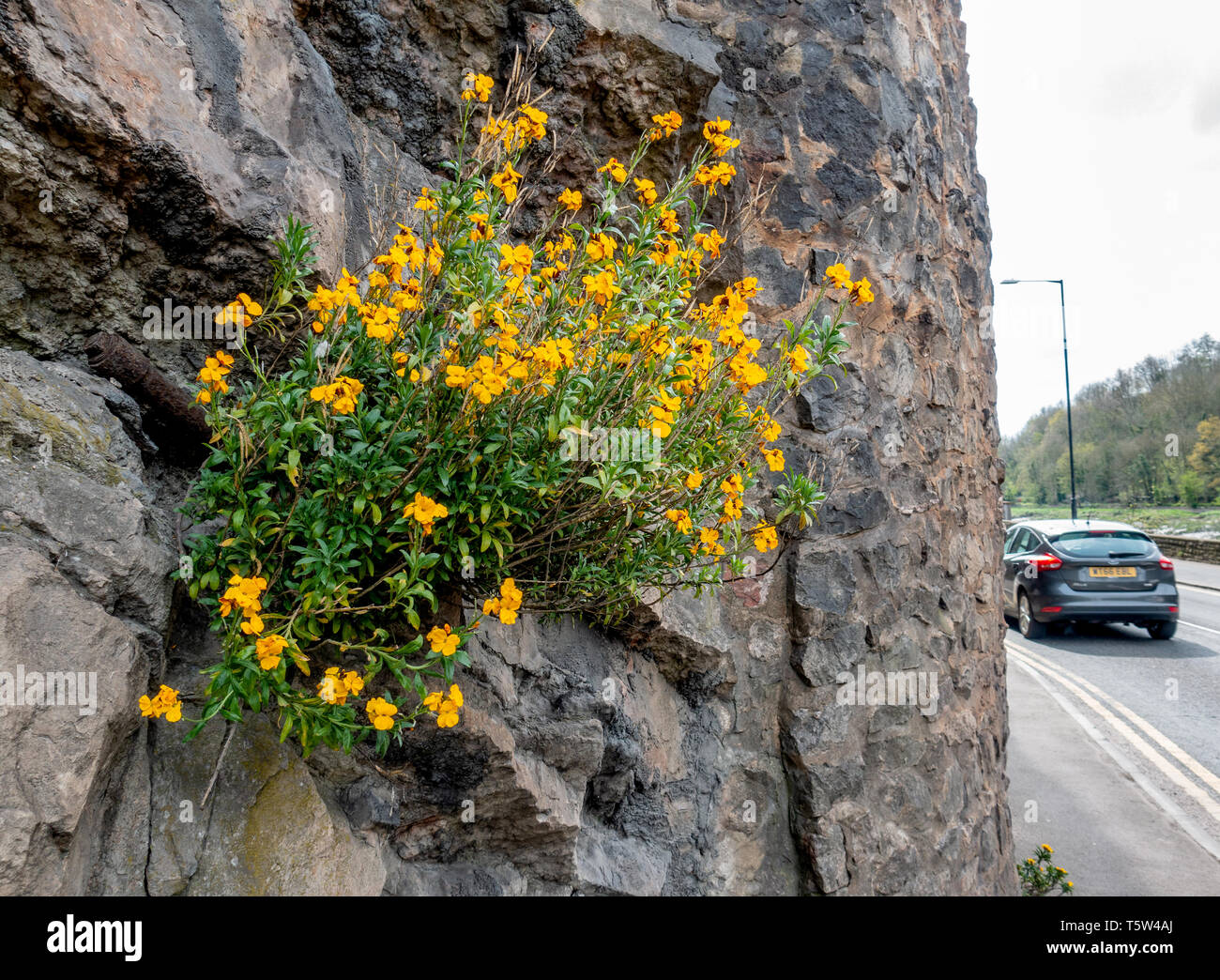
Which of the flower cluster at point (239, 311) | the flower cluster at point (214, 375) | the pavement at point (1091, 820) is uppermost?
the flower cluster at point (239, 311)

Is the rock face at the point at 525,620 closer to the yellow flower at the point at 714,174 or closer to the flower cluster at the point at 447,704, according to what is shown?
the flower cluster at the point at 447,704

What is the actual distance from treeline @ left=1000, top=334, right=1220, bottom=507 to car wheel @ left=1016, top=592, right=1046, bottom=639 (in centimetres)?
2424

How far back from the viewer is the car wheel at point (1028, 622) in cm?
1147

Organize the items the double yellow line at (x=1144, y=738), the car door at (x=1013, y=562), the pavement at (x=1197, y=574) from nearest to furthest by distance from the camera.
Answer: the double yellow line at (x=1144, y=738) → the car door at (x=1013, y=562) → the pavement at (x=1197, y=574)

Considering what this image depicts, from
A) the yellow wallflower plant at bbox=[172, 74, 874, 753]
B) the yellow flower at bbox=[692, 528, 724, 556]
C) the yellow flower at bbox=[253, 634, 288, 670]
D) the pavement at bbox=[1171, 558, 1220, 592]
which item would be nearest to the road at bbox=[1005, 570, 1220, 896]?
the yellow flower at bbox=[692, 528, 724, 556]

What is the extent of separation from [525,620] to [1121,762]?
686 cm

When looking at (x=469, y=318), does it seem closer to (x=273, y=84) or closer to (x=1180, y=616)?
(x=273, y=84)

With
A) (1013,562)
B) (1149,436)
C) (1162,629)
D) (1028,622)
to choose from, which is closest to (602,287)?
(1013,562)

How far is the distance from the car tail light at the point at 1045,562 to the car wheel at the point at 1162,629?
160cm

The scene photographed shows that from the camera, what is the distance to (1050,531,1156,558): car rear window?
10398 mm

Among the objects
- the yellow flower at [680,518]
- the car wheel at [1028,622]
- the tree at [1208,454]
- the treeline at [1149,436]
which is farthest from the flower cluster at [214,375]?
the tree at [1208,454]

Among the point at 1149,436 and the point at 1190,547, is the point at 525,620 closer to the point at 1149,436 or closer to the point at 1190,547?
the point at 1190,547

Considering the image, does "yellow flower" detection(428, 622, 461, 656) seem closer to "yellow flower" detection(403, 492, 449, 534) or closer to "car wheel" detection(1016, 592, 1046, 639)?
"yellow flower" detection(403, 492, 449, 534)
